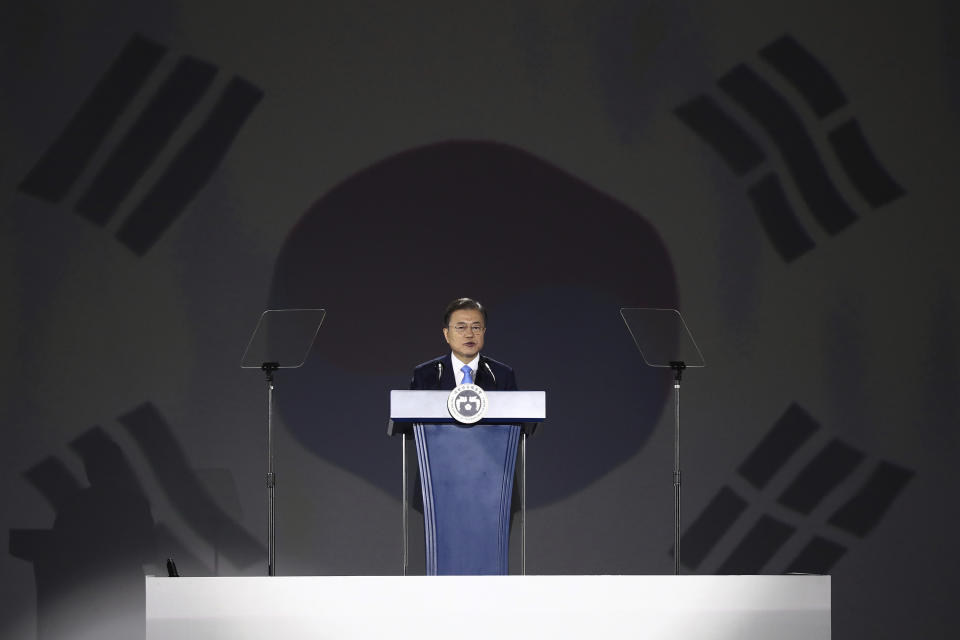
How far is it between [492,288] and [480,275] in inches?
3.9

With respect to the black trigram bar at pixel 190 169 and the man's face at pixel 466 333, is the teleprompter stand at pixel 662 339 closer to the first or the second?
the man's face at pixel 466 333

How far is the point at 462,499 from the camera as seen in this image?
13.1 feet

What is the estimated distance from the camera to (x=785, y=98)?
19.9 feet

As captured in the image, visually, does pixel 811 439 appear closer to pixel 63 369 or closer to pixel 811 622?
pixel 811 622

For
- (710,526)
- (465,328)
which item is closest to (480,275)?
(465,328)

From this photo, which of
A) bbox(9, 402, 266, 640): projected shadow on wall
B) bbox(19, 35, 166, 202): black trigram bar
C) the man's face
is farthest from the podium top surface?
bbox(19, 35, 166, 202): black trigram bar

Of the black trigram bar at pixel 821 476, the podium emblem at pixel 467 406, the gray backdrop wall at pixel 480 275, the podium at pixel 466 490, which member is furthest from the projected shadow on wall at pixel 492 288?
the podium emblem at pixel 467 406

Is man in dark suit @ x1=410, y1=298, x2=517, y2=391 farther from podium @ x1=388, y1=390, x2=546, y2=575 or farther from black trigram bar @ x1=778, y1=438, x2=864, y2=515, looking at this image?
black trigram bar @ x1=778, y1=438, x2=864, y2=515

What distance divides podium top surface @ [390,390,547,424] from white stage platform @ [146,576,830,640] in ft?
4.65

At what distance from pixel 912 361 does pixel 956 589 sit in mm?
1284

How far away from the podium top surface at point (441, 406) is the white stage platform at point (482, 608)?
4.65 ft

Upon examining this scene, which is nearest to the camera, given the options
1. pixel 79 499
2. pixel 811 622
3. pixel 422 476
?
pixel 811 622

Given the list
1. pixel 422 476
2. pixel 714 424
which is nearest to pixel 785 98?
pixel 714 424

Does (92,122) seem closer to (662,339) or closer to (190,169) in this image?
(190,169)
